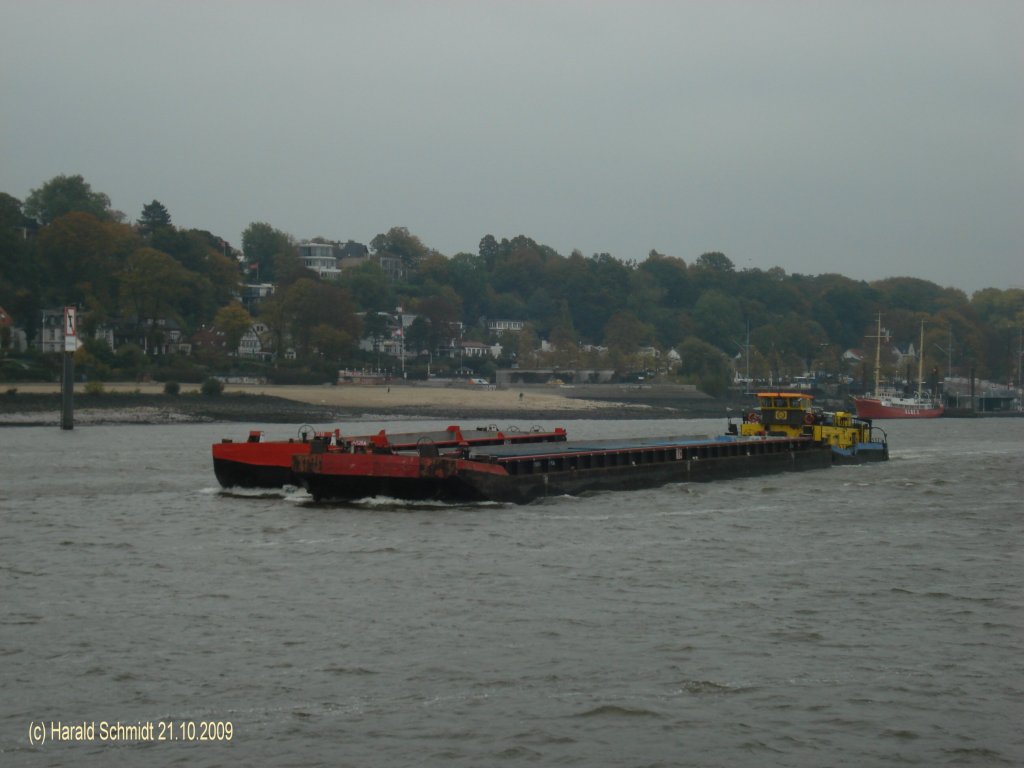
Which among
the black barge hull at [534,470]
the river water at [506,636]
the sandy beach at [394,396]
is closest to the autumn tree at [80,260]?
the sandy beach at [394,396]

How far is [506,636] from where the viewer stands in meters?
17.1

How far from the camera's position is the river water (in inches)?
509

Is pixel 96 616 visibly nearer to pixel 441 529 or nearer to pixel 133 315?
pixel 441 529

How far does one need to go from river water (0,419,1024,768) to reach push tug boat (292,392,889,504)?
809mm

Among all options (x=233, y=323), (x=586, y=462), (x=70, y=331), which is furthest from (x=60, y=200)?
(x=586, y=462)

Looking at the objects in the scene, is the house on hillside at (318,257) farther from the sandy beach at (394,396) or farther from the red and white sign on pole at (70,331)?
the red and white sign on pole at (70,331)

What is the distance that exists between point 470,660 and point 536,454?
19178 millimetres

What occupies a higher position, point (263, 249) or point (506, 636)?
point (263, 249)

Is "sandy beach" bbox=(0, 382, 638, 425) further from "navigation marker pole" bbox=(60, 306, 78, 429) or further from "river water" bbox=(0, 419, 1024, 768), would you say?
"river water" bbox=(0, 419, 1024, 768)

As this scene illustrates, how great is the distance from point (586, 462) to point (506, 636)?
1919 centimetres

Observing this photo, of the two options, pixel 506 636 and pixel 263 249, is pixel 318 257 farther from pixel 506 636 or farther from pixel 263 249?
pixel 506 636

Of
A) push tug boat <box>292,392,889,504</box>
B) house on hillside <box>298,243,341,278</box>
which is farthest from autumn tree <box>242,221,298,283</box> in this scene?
push tug boat <box>292,392,889,504</box>

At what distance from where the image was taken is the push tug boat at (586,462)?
29766 millimetres

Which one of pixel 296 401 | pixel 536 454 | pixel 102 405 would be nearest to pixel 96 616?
pixel 536 454
